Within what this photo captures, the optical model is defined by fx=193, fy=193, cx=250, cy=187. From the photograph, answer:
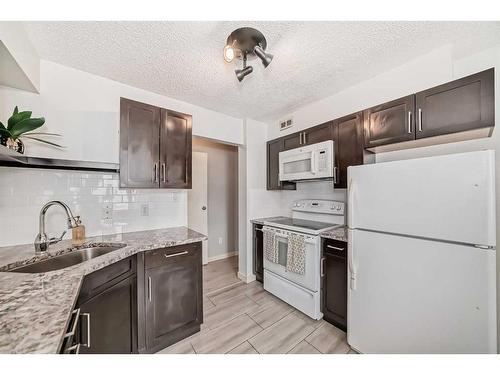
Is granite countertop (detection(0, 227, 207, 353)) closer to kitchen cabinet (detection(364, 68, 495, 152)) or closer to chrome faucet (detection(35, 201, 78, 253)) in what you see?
chrome faucet (detection(35, 201, 78, 253))

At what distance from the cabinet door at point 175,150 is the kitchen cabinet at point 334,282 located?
5.18 ft

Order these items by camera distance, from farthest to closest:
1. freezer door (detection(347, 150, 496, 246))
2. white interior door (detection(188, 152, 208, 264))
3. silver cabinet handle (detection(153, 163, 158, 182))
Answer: white interior door (detection(188, 152, 208, 264)), silver cabinet handle (detection(153, 163, 158, 182)), freezer door (detection(347, 150, 496, 246))

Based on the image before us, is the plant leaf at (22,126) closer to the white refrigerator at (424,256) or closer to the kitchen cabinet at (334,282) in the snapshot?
the white refrigerator at (424,256)

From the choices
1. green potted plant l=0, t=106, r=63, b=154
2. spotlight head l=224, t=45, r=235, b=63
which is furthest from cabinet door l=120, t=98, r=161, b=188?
spotlight head l=224, t=45, r=235, b=63

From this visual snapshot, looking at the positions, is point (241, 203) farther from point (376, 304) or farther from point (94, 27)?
point (94, 27)

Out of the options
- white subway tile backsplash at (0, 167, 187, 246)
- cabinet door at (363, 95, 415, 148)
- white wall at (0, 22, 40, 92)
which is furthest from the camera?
cabinet door at (363, 95, 415, 148)

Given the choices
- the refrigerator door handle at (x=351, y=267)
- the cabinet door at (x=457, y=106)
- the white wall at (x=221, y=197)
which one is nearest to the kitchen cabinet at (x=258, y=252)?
the white wall at (x=221, y=197)

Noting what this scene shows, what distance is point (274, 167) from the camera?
284cm

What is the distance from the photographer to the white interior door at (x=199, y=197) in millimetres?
3408

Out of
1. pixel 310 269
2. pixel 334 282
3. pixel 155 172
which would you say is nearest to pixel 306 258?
pixel 310 269

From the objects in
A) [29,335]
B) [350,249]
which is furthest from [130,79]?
[350,249]

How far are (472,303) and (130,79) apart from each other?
3019mm

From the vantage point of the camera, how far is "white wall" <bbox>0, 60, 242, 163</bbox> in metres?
1.55

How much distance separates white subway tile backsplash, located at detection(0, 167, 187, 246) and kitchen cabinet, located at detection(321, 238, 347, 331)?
168 centimetres
